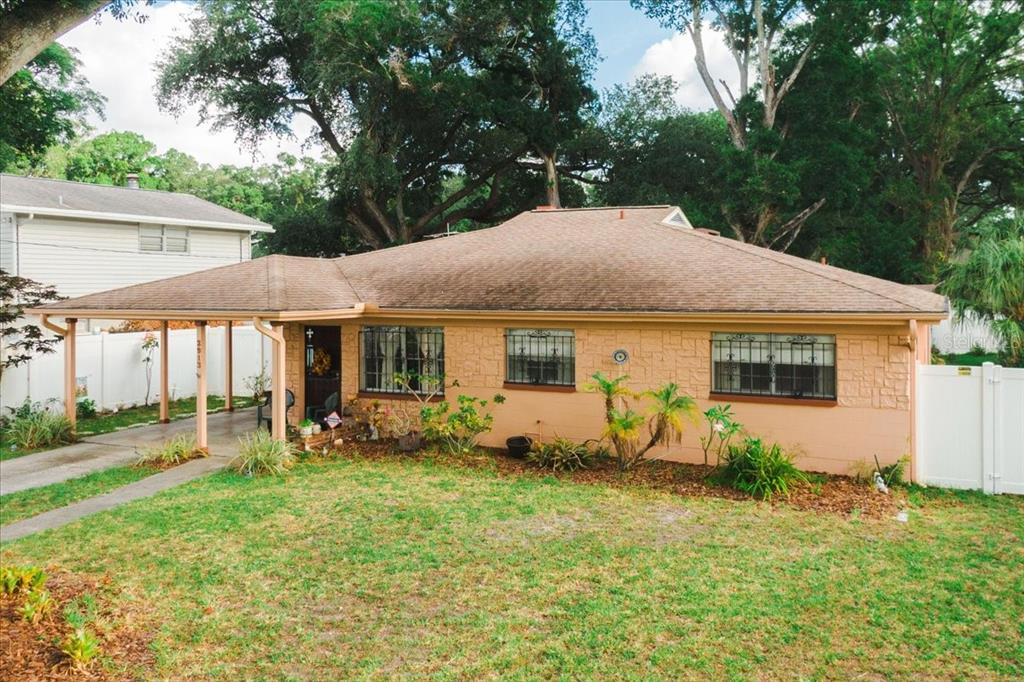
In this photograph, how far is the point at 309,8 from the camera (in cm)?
2611

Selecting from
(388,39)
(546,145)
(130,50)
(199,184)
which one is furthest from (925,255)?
(199,184)

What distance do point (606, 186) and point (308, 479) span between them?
24.3 meters

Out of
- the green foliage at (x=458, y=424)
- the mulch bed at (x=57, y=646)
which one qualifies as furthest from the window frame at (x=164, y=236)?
the mulch bed at (x=57, y=646)

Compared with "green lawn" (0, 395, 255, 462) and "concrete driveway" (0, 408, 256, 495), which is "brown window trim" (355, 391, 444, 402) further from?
"green lawn" (0, 395, 255, 462)

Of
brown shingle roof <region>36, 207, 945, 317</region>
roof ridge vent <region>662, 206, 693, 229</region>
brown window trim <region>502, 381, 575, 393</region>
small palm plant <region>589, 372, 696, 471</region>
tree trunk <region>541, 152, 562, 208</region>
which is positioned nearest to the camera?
small palm plant <region>589, 372, 696, 471</region>

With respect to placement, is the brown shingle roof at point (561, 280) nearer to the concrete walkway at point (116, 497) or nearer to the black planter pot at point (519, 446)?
the black planter pot at point (519, 446)

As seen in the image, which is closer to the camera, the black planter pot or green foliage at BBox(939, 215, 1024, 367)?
the black planter pot

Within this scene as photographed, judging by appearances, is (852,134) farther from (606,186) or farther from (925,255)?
(606,186)

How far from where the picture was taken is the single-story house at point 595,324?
10023 millimetres

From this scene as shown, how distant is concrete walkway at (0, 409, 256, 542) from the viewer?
29.1 ft

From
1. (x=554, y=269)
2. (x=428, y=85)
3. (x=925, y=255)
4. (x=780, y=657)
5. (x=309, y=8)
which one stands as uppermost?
(x=309, y=8)

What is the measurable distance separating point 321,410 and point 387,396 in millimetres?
1470

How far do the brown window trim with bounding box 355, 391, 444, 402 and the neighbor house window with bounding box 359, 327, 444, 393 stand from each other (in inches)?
3.0

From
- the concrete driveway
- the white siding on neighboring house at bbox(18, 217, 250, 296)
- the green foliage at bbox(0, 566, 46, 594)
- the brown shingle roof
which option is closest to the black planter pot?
the brown shingle roof
